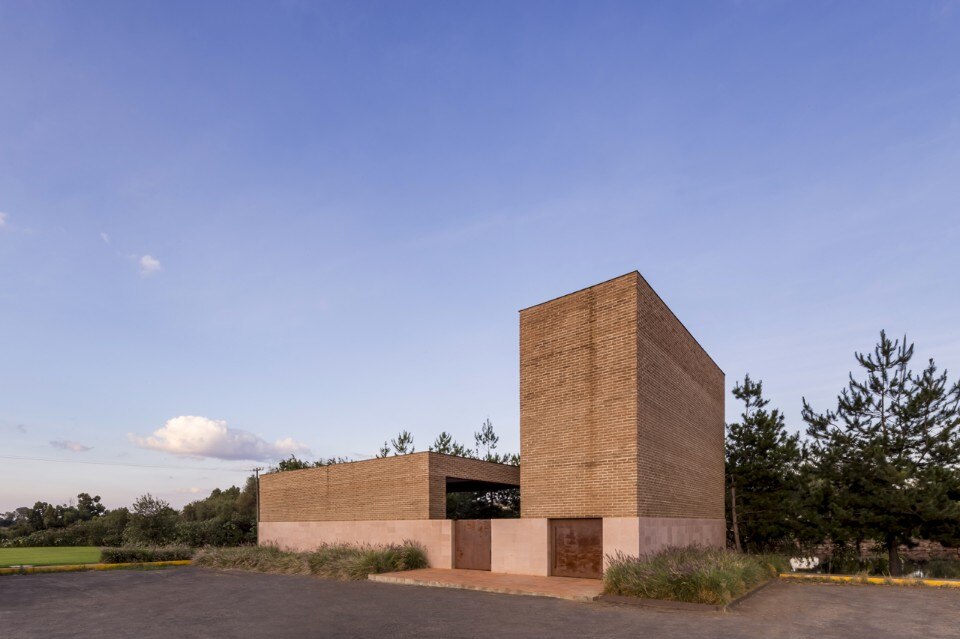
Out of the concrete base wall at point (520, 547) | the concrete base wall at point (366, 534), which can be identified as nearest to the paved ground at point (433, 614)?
the concrete base wall at point (520, 547)

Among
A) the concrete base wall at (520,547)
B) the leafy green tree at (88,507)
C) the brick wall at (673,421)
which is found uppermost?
the brick wall at (673,421)

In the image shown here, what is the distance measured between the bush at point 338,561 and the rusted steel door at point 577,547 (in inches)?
221

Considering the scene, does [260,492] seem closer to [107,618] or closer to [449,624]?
[107,618]

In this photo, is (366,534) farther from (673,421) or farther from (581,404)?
(673,421)

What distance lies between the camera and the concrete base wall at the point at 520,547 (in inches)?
754

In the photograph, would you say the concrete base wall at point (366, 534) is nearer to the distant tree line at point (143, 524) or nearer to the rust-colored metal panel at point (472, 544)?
the rust-colored metal panel at point (472, 544)

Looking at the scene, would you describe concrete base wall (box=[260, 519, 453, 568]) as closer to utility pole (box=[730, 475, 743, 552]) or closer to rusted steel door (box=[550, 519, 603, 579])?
rusted steel door (box=[550, 519, 603, 579])

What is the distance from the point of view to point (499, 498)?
38531 millimetres

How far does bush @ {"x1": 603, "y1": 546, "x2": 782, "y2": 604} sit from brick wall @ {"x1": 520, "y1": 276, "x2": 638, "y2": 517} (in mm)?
1701

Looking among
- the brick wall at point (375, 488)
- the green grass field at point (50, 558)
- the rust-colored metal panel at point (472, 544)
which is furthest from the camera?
the green grass field at point (50, 558)

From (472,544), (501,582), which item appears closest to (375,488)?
(472,544)

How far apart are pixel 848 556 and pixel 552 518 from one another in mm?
19979

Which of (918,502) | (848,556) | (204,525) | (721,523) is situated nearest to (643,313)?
(721,523)

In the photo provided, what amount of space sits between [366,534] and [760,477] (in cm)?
1768
